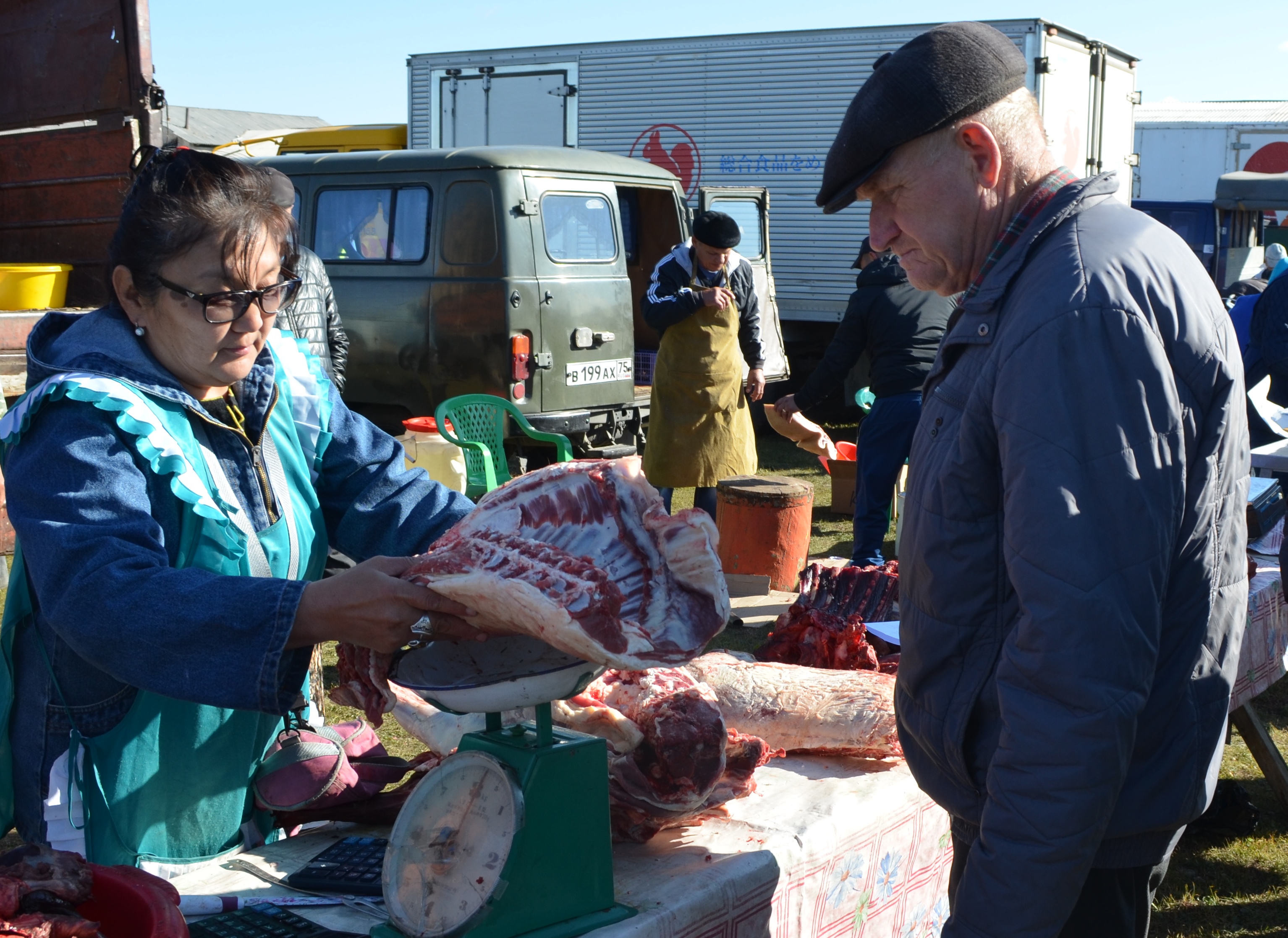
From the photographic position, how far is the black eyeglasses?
1.93 metres

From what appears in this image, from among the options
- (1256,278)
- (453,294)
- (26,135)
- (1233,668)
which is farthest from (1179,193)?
(1233,668)

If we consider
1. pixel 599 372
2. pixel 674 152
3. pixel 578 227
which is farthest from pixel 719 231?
pixel 674 152

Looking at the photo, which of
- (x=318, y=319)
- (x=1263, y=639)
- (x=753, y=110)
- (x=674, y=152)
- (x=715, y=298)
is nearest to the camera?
Answer: (x=1263, y=639)

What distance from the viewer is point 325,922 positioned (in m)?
1.86

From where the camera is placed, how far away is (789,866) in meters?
2.17

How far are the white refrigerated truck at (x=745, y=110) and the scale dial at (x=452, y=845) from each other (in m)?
10.7

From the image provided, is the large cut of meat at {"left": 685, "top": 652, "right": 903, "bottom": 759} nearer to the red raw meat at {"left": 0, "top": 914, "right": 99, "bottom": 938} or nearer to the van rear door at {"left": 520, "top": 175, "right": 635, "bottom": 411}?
the red raw meat at {"left": 0, "top": 914, "right": 99, "bottom": 938}

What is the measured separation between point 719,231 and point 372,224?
3072mm

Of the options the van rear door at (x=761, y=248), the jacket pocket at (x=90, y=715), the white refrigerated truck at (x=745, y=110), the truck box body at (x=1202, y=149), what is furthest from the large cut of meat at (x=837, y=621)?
the truck box body at (x=1202, y=149)

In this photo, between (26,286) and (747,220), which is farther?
(747,220)

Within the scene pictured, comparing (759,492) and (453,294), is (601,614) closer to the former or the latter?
(759,492)

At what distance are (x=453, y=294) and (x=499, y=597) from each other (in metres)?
7.07

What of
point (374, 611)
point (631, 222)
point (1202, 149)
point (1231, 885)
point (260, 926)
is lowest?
point (1231, 885)

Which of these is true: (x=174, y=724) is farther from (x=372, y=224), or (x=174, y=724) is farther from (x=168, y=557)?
(x=372, y=224)
